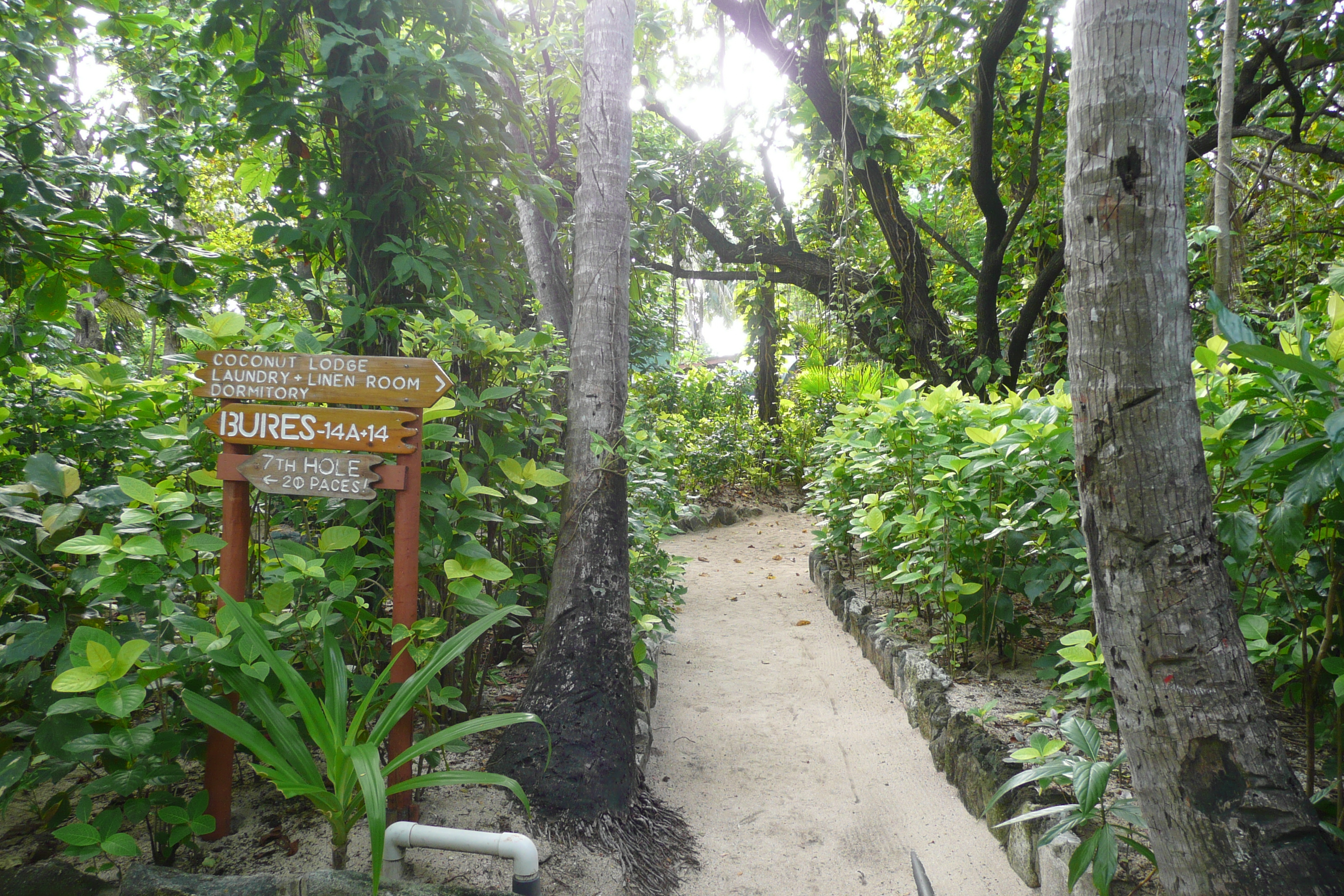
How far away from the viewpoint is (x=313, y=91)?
2.92 m

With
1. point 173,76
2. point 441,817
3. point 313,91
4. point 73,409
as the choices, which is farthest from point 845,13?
point 441,817

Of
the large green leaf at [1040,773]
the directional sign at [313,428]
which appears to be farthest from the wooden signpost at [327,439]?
the large green leaf at [1040,773]

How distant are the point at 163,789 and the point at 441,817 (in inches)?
30.0

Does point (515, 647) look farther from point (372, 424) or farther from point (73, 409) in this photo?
point (73, 409)

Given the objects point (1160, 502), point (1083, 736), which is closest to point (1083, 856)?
point (1083, 736)

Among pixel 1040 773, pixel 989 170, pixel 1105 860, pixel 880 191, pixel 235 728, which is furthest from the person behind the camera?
pixel 880 191

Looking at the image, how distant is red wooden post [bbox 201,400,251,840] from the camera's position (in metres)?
1.94

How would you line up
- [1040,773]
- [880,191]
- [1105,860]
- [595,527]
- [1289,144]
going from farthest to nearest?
[880,191] < [1289,144] < [595,527] < [1040,773] < [1105,860]

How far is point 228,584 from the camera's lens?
2006 mm

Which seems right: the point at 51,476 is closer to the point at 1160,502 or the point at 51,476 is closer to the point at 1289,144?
the point at 1160,502

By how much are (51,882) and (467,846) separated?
1004 mm

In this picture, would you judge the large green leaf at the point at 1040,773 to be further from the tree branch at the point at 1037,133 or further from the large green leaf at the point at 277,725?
the tree branch at the point at 1037,133

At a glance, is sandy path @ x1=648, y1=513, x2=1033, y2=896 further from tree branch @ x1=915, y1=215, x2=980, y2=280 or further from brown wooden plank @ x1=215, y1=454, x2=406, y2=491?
tree branch @ x1=915, y1=215, x2=980, y2=280

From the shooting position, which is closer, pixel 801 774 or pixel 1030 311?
pixel 801 774
